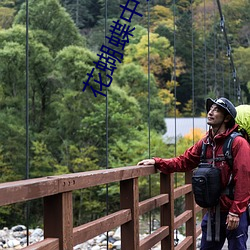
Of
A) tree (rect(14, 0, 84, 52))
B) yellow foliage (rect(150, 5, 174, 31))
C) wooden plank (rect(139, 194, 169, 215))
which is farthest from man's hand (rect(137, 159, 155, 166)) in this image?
yellow foliage (rect(150, 5, 174, 31))

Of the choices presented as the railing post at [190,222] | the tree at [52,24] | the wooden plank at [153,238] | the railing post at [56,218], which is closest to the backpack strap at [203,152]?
the wooden plank at [153,238]

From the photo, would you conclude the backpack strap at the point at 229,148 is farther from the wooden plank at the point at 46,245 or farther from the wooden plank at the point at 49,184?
the wooden plank at the point at 46,245

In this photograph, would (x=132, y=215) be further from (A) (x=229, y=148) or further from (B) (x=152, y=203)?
(A) (x=229, y=148)

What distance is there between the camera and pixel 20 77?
50.0ft

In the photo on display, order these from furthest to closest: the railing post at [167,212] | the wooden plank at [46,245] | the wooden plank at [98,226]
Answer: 1. the railing post at [167,212]
2. the wooden plank at [98,226]
3. the wooden plank at [46,245]

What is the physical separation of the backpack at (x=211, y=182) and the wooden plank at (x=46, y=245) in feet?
2.31

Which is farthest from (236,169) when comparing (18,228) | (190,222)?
(18,228)

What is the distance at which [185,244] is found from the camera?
299 cm

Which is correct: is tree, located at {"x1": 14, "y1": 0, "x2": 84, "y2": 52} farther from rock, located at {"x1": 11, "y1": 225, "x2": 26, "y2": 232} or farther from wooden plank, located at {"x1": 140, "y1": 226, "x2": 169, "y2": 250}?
wooden plank, located at {"x1": 140, "y1": 226, "x2": 169, "y2": 250}

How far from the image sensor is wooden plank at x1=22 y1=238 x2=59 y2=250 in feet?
4.21

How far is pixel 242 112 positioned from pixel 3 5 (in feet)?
50.5

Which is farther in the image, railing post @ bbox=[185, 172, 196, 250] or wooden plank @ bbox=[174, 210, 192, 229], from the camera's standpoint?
railing post @ bbox=[185, 172, 196, 250]

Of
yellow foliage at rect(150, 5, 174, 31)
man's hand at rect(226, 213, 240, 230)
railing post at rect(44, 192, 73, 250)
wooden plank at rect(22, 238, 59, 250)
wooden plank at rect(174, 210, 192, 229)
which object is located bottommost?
wooden plank at rect(174, 210, 192, 229)

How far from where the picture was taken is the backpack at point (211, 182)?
1.96 metres
